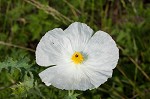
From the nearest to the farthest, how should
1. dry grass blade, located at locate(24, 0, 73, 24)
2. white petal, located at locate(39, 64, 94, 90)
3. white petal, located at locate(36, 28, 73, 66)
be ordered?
white petal, located at locate(39, 64, 94, 90) → white petal, located at locate(36, 28, 73, 66) → dry grass blade, located at locate(24, 0, 73, 24)

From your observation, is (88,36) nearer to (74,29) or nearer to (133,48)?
(74,29)

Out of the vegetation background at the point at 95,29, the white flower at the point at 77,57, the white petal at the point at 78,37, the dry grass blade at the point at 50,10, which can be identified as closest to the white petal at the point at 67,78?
the white flower at the point at 77,57

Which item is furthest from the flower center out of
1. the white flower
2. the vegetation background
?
the vegetation background

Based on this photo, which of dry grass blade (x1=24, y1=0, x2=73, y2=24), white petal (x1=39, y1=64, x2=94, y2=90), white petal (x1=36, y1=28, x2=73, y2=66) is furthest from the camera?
dry grass blade (x1=24, y1=0, x2=73, y2=24)

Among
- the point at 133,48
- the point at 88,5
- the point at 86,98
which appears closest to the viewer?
the point at 86,98

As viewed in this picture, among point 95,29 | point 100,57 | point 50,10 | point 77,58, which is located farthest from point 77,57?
point 95,29

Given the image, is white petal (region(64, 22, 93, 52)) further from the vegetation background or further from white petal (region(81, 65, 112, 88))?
the vegetation background

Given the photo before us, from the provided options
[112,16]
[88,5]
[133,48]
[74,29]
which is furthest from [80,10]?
[74,29]

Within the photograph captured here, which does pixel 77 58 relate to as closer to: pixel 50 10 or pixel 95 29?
pixel 50 10

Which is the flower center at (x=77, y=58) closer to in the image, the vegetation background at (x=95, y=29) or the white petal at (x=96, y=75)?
the white petal at (x=96, y=75)
